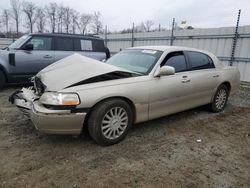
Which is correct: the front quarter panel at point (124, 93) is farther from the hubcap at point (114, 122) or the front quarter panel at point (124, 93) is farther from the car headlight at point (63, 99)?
the hubcap at point (114, 122)

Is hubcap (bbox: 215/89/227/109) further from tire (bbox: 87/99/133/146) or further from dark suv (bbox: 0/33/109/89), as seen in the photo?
dark suv (bbox: 0/33/109/89)

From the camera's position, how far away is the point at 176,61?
4.20 meters

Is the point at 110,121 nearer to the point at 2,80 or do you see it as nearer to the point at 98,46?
the point at 2,80

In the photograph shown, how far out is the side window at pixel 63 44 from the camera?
7.33m

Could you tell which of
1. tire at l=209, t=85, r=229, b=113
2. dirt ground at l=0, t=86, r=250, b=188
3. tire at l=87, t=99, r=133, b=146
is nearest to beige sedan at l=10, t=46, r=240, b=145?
tire at l=87, t=99, r=133, b=146

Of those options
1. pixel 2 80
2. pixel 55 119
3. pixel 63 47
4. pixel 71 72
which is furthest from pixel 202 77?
pixel 2 80

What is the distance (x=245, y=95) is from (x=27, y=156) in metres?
6.63

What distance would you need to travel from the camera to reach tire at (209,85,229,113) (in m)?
5.02

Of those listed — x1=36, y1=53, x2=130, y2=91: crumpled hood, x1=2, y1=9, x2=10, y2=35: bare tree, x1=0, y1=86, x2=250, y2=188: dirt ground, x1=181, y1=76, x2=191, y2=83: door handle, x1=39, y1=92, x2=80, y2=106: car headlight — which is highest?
x1=2, y1=9, x2=10, y2=35: bare tree

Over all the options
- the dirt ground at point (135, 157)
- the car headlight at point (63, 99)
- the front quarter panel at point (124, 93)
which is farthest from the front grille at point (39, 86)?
the dirt ground at point (135, 157)

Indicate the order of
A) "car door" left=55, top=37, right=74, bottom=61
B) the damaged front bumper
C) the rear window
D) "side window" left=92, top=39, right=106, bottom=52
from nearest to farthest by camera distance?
the damaged front bumper → "car door" left=55, top=37, right=74, bottom=61 → the rear window → "side window" left=92, top=39, right=106, bottom=52

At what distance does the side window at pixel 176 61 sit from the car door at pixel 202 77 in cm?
17

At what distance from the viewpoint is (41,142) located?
133 inches

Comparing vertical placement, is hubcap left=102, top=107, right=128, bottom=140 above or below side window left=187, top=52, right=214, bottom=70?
below
